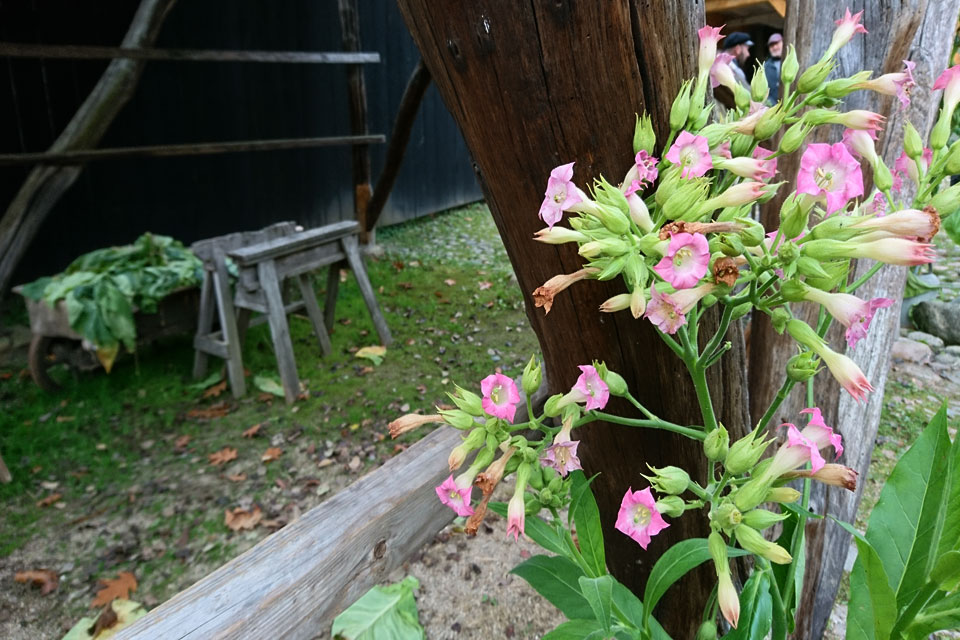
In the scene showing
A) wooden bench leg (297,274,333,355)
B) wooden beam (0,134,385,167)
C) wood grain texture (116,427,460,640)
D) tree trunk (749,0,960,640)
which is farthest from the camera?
wooden bench leg (297,274,333,355)

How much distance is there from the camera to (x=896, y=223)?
603 millimetres

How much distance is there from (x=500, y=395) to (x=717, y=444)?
0.26 metres

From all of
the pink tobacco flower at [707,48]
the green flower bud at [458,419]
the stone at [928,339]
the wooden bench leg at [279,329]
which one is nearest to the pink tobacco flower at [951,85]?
the pink tobacco flower at [707,48]

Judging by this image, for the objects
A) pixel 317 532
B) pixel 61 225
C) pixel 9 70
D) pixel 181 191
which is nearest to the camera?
pixel 317 532

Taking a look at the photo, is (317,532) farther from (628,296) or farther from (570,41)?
(570,41)

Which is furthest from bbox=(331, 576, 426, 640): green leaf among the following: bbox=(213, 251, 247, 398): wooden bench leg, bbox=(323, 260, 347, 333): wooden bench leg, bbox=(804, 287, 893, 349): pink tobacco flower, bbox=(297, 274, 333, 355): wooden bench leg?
bbox=(323, 260, 347, 333): wooden bench leg

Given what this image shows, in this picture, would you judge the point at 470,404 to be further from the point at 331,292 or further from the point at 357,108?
the point at 357,108

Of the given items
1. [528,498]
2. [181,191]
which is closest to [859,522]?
[528,498]

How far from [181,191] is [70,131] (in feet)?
5.04

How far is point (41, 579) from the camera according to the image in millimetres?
2545

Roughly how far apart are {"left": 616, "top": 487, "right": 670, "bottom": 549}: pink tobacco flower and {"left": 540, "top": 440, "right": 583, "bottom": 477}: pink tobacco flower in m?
0.09

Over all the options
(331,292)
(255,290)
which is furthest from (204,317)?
(331,292)

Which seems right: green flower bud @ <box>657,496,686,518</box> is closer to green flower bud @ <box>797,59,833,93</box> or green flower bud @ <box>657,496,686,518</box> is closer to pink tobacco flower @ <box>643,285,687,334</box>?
pink tobacco flower @ <box>643,285,687,334</box>

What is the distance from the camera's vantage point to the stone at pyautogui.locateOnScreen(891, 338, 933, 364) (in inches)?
161
